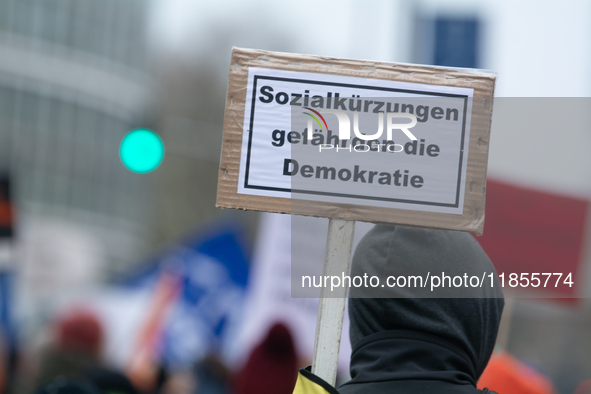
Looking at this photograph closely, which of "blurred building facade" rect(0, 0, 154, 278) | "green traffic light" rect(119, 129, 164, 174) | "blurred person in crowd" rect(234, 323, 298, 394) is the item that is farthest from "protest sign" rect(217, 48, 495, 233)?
"blurred building facade" rect(0, 0, 154, 278)

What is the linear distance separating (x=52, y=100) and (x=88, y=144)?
1571 millimetres

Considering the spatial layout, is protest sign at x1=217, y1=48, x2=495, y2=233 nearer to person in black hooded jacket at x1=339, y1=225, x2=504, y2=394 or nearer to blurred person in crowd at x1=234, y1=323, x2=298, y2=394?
person in black hooded jacket at x1=339, y1=225, x2=504, y2=394

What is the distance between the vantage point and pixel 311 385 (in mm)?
1521

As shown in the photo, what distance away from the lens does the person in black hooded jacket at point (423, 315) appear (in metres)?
1.51

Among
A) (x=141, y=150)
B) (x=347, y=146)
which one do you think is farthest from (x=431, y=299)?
(x=141, y=150)

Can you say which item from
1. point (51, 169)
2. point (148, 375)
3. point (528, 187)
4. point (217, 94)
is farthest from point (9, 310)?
point (217, 94)

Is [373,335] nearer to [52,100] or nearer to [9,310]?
[9,310]

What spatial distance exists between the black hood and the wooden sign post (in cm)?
6

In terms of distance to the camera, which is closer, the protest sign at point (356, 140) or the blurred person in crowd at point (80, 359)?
the protest sign at point (356, 140)

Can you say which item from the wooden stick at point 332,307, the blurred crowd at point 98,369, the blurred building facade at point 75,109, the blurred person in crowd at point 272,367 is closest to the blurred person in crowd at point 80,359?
the blurred crowd at point 98,369

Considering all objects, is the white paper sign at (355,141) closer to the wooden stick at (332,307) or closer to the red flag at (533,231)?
the wooden stick at (332,307)

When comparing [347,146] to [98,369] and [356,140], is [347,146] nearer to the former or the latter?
[356,140]

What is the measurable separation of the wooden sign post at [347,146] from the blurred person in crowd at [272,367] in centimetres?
176

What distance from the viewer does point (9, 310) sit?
494 cm
